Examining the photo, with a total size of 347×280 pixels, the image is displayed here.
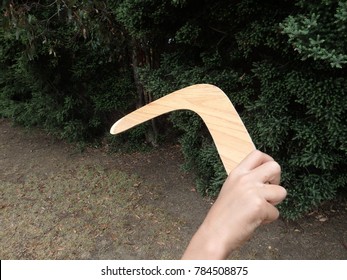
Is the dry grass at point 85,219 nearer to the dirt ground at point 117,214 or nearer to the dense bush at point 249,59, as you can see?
the dirt ground at point 117,214

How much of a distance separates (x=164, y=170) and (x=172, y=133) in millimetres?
793

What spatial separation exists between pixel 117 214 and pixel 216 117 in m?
2.45

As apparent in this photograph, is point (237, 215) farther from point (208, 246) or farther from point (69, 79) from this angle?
point (69, 79)

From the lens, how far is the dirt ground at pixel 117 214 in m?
3.01

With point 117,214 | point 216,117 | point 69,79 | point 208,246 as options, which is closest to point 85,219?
point 117,214

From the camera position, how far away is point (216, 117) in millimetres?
1392

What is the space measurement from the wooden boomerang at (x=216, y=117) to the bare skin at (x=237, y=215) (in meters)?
0.27

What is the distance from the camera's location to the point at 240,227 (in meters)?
0.91

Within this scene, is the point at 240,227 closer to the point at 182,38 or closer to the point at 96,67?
the point at 182,38

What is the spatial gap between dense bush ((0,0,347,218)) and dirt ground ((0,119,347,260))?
40cm

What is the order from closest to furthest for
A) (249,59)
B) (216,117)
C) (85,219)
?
1. (216,117)
2. (249,59)
3. (85,219)

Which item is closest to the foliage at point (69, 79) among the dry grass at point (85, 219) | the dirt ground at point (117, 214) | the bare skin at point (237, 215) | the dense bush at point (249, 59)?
the dense bush at point (249, 59)

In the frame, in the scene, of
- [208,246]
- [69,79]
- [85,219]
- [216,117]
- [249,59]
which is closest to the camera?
[208,246]

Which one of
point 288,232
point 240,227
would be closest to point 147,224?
point 288,232
